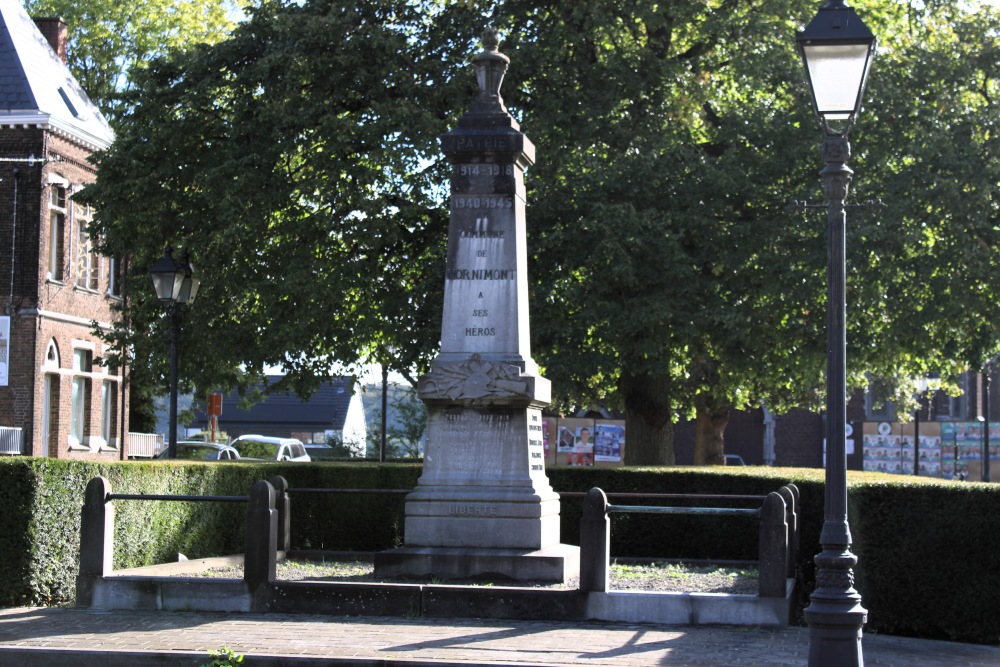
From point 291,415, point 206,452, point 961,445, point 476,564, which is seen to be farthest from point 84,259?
point 291,415

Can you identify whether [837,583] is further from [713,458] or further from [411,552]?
[713,458]

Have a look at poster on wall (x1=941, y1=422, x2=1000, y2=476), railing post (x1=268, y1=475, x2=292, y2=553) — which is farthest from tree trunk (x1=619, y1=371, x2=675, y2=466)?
poster on wall (x1=941, y1=422, x2=1000, y2=476)

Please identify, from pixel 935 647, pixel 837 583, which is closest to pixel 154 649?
pixel 837 583

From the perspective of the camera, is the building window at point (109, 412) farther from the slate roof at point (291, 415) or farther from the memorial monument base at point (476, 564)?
the slate roof at point (291, 415)

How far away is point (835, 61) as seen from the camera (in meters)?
8.76

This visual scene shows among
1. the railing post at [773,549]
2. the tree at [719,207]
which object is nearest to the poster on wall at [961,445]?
the tree at [719,207]

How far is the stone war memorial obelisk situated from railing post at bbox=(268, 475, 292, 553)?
2.17m

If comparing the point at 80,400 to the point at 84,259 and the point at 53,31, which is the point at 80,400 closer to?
the point at 84,259

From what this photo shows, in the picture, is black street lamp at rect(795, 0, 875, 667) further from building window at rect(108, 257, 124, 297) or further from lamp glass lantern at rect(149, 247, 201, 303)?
building window at rect(108, 257, 124, 297)

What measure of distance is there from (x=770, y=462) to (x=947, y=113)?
3845 centimetres

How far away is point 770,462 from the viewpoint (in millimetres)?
61219

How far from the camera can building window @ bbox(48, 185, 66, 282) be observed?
35.1 m

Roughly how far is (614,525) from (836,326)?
9301mm

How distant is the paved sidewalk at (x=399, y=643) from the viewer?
991 cm
